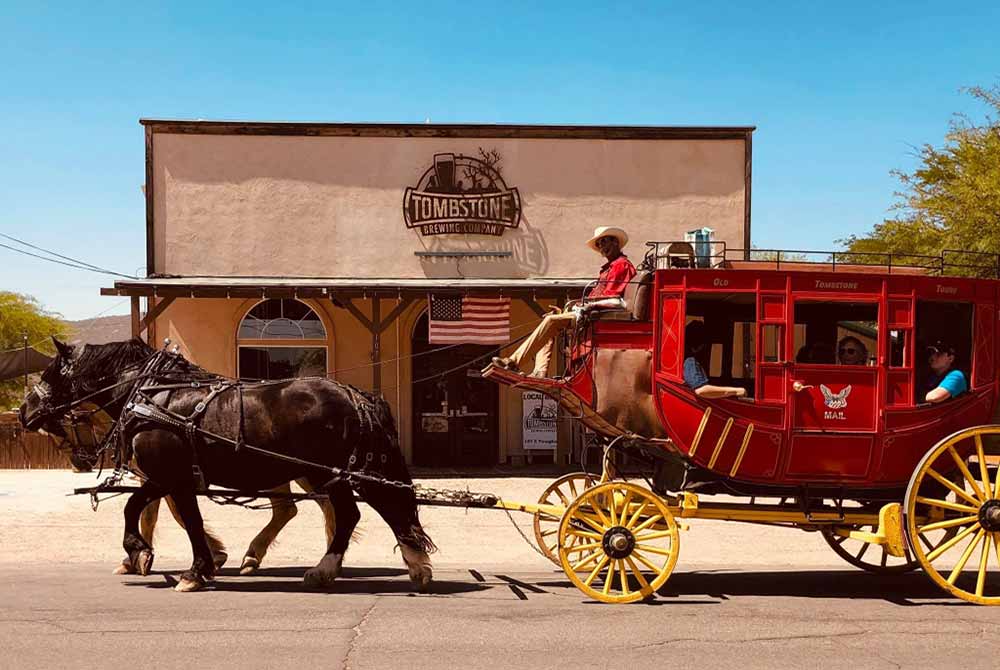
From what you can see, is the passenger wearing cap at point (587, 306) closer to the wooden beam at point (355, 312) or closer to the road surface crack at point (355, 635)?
the road surface crack at point (355, 635)

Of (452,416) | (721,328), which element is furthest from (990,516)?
(452,416)

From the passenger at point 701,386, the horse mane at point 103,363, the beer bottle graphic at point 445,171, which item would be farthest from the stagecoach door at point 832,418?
the beer bottle graphic at point 445,171

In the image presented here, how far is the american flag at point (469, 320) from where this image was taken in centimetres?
1656

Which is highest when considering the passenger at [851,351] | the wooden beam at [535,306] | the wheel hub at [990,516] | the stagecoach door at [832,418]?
the wooden beam at [535,306]

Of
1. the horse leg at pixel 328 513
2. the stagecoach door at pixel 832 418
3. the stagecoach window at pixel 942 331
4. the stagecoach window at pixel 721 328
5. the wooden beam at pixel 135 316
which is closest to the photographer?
the stagecoach door at pixel 832 418

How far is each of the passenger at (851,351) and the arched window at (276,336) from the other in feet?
40.7

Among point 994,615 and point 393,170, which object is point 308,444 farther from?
point 393,170

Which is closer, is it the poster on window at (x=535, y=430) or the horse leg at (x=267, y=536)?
the horse leg at (x=267, y=536)

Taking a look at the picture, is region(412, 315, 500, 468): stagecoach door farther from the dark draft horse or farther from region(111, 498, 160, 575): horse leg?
Result: the dark draft horse

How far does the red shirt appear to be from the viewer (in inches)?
303

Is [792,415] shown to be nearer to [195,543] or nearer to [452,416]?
[195,543]

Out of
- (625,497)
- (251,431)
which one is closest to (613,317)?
(625,497)

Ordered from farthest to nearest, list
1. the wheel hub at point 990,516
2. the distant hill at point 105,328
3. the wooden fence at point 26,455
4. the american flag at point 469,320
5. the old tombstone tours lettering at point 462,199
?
the distant hill at point 105,328 < the old tombstone tours lettering at point 462,199 < the wooden fence at point 26,455 < the american flag at point 469,320 < the wheel hub at point 990,516

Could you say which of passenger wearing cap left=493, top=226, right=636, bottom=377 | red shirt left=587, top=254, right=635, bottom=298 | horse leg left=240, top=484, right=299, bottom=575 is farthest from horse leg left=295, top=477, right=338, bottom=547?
red shirt left=587, top=254, right=635, bottom=298
